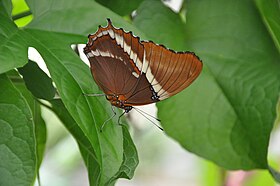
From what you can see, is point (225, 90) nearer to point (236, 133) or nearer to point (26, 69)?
point (236, 133)

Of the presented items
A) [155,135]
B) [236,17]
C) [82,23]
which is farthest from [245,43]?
[155,135]

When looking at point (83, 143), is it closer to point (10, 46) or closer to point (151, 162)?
point (10, 46)

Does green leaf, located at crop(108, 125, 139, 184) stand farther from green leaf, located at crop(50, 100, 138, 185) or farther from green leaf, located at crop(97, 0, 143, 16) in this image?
green leaf, located at crop(97, 0, 143, 16)

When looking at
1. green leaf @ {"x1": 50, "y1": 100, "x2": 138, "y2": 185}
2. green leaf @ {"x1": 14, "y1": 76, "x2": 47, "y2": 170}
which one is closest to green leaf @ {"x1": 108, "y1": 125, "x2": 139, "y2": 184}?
green leaf @ {"x1": 50, "y1": 100, "x2": 138, "y2": 185}

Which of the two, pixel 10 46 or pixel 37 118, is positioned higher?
pixel 10 46

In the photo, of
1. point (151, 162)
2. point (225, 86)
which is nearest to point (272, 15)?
point (225, 86)

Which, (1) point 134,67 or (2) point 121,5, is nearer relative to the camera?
(1) point 134,67
